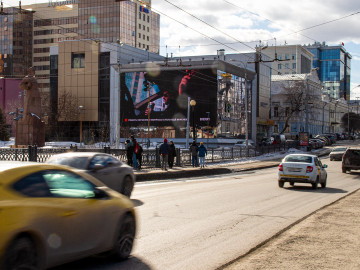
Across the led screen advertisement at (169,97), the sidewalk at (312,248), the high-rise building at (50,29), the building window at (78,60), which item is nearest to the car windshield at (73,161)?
the sidewalk at (312,248)

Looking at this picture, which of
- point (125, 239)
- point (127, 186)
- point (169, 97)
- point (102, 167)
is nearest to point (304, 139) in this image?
point (169, 97)

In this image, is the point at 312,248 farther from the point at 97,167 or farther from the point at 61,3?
the point at 61,3

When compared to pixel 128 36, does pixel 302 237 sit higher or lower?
lower

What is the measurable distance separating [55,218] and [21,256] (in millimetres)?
636

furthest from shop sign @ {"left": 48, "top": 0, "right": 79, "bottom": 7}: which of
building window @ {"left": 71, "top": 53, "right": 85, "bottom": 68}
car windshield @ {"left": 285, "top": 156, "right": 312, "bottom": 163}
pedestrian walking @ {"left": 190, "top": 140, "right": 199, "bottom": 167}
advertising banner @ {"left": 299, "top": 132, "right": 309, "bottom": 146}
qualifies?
car windshield @ {"left": 285, "top": 156, "right": 312, "bottom": 163}

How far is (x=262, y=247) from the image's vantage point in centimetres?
795

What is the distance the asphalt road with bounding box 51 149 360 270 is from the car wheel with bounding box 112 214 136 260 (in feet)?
0.43

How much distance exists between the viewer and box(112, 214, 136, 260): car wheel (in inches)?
267

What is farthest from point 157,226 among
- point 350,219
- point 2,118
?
point 2,118

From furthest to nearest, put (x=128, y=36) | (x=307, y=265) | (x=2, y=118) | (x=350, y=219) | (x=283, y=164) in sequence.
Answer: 1. (x=128, y=36)
2. (x=2, y=118)
3. (x=283, y=164)
4. (x=350, y=219)
5. (x=307, y=265)

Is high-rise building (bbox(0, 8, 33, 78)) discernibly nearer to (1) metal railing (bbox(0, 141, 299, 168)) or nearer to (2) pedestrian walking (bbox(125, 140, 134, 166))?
(1) metal railing (bbox(0, 141, 299, 168))

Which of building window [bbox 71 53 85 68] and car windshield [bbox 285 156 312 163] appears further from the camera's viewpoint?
building window [bbox 71 53 85 68]

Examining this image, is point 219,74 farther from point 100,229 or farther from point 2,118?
point 100,229

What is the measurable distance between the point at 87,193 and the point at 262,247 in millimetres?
3187
